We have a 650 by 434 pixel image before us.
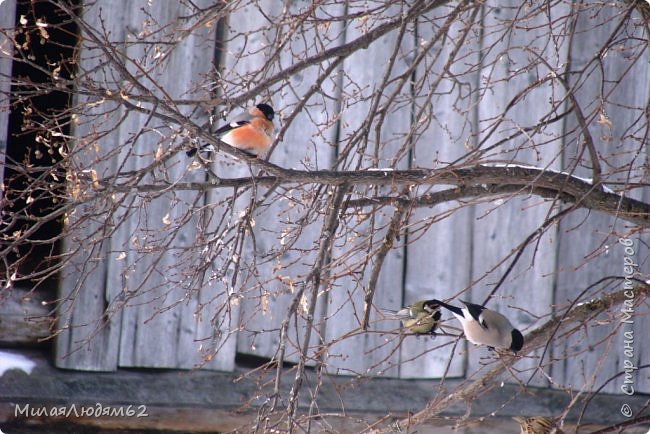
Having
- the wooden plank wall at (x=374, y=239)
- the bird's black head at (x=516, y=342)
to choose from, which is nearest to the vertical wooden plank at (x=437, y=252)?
the wooden plank wall at (x=374, y=239)

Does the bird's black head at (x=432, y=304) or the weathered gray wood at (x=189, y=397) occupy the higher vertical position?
the bird's black head at (x=432, y=304)

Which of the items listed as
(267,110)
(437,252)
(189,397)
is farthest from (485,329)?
(189,397)

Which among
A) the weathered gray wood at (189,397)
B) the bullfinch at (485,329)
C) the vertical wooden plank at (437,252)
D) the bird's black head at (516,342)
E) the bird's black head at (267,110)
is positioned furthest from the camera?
the vertical wooden plank at (437,252)

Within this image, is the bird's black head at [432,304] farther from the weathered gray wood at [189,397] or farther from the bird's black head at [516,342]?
the weathered gray wood at [189,397]

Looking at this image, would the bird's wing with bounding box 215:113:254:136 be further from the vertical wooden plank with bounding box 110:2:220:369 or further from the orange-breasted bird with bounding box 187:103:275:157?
the vertical wooden plank with bounding box 110:2:220:369

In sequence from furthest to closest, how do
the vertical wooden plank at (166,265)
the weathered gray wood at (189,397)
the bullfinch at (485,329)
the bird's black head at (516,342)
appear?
1. the vertical wooden plank at (166,265)
2. the weathered gray wood at (189,397)
3. the bullfinch at (485,329)
4. the bird's black head at (516,342)

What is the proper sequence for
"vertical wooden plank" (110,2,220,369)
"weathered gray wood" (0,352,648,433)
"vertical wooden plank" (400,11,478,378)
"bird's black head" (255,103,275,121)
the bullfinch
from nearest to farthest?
the bullfinch, "bird's black head" (255,103,275,121), "weathered gray wood" (0,352,648,433), "vertical wooden plank" (110,2,220,369), "vertical wooden plank" (400,11,478,378)

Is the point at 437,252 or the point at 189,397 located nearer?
the point at 189,397

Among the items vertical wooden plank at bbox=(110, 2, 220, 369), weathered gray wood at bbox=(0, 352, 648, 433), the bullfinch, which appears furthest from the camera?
vertical wooden plank at bbox=(110, 2, 220, 369)

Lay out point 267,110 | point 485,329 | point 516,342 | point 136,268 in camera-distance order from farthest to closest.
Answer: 1. point 136,268
2. point 267,110
3. point 485,329
4. point 516,342

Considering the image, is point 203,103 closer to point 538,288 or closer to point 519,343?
point 519,343

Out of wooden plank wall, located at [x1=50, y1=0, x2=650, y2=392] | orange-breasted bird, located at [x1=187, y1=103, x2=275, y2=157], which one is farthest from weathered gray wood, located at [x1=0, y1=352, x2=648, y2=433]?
orange-breasted bird, located at [x1=187, y1=103, x2=275, y2=157]

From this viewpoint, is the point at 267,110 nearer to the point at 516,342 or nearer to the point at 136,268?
the point at 136,268

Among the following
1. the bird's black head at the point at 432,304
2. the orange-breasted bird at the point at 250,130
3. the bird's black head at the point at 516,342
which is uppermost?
the orange-breasted bird at the point at 250,130
